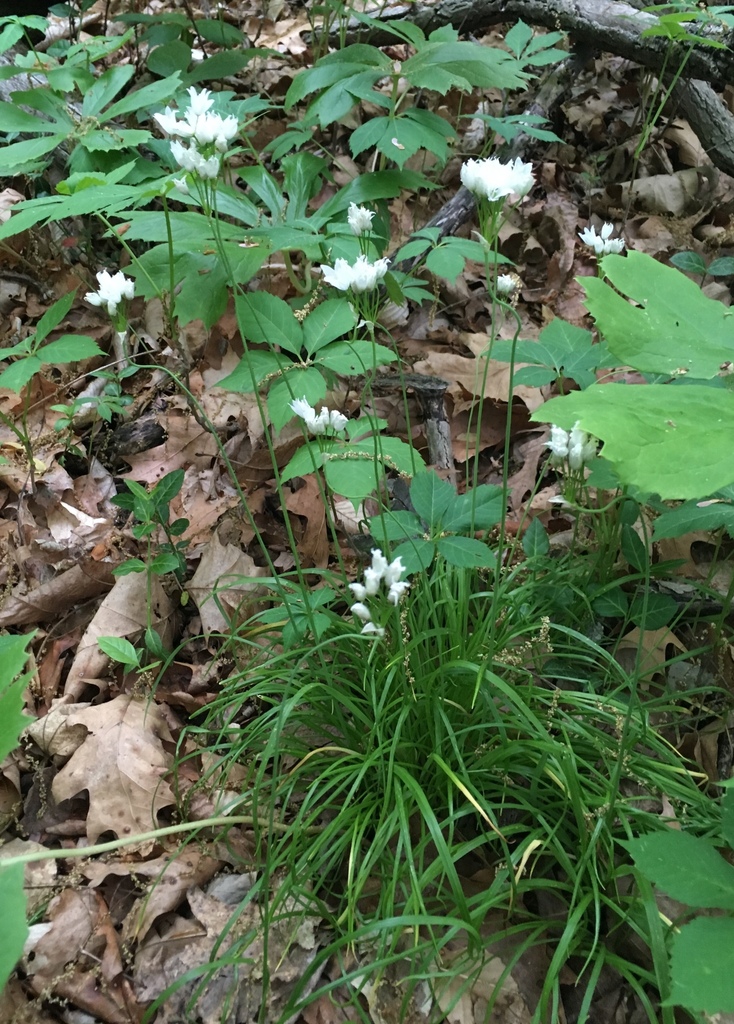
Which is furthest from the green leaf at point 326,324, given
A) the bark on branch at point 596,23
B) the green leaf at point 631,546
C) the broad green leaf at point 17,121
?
the bark on branch at point 596,23

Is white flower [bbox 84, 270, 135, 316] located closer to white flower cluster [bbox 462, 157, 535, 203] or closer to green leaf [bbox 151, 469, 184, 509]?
green leaf [bbox 151, 469, 184, 509]

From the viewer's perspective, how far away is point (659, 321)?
0.86 m

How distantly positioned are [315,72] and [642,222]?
1.70 m

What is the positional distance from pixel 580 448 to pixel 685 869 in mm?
790

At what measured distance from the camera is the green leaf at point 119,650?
1.61 meters

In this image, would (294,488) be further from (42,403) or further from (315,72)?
(315,72)

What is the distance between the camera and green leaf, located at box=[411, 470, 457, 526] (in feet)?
4.63

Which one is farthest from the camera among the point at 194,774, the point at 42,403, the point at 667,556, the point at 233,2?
the point at 233,2

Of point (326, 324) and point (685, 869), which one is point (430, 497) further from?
point (685, 869)

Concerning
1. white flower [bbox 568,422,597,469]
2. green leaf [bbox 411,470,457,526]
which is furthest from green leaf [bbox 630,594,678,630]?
green leaf [bbox 411,470,457,526]

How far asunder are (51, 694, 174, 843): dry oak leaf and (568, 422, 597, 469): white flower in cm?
115

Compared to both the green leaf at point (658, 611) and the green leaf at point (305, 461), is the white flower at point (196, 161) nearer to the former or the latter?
the green leaf at point (305, 461)

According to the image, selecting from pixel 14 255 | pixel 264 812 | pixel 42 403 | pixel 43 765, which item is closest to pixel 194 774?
pixel 264 812

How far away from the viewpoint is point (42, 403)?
2.55 m
